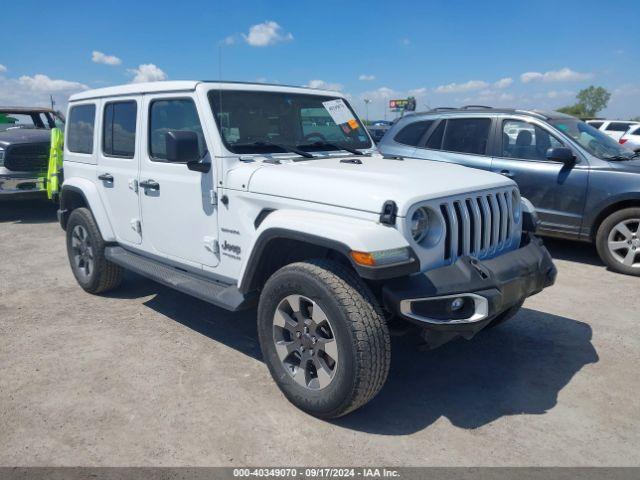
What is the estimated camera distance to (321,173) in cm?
328

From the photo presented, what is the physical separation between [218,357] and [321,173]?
163 cm

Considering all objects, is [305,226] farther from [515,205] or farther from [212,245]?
[515,205]

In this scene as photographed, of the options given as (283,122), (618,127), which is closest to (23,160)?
(283,122)

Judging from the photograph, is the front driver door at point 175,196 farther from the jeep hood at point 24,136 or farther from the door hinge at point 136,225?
the jeep hood at point 24,136

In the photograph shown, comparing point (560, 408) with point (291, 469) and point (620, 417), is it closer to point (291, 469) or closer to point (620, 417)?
point (620, 417)

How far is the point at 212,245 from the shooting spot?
12.3 ft

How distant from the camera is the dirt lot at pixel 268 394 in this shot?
2.82 metres

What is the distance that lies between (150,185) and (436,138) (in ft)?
14.2

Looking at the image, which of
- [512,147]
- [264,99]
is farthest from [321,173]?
[512,147]

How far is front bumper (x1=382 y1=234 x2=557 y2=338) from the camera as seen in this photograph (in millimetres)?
2746

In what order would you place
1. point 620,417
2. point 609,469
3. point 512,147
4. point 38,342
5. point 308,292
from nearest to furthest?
point 609,469 < point 308,292 < point 620,417 < point 38,342 < point 512,147

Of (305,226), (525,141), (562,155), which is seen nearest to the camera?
(305,226)

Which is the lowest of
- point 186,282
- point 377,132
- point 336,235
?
point 186,282

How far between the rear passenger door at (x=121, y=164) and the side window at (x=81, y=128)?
27 centimetres
